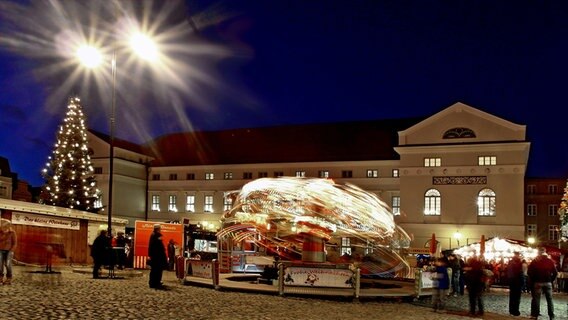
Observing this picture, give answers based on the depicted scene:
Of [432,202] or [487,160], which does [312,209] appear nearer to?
[432,202]

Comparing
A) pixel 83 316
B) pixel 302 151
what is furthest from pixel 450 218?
pixel 83 316

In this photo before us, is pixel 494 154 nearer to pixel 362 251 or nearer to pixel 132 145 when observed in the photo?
pixel 362 251

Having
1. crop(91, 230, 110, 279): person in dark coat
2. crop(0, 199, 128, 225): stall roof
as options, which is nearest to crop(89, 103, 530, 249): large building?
crop(0, 199, 128, 225): stall roof

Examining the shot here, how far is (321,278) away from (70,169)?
3154cm

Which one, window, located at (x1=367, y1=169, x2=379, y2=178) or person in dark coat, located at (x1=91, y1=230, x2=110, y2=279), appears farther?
window, located at (x1=367, y1=169, x2=379, y2=178)

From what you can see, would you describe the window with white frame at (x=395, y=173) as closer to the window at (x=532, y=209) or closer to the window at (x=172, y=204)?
the window at (x=172, y=204)

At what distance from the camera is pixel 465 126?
176 ft

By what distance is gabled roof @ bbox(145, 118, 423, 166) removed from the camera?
60.7 metres

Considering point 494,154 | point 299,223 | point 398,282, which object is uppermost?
point 494,154

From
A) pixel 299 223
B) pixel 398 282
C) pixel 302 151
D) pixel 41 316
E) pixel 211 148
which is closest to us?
pixel 41 316

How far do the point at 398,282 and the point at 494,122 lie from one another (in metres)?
28.2

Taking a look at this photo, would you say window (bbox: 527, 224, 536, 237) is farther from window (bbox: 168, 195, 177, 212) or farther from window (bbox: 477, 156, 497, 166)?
window (bbox: 168, 195, 177, 212)

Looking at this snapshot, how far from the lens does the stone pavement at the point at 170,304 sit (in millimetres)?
13258

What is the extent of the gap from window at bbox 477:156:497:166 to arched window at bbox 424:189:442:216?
4.39 m
